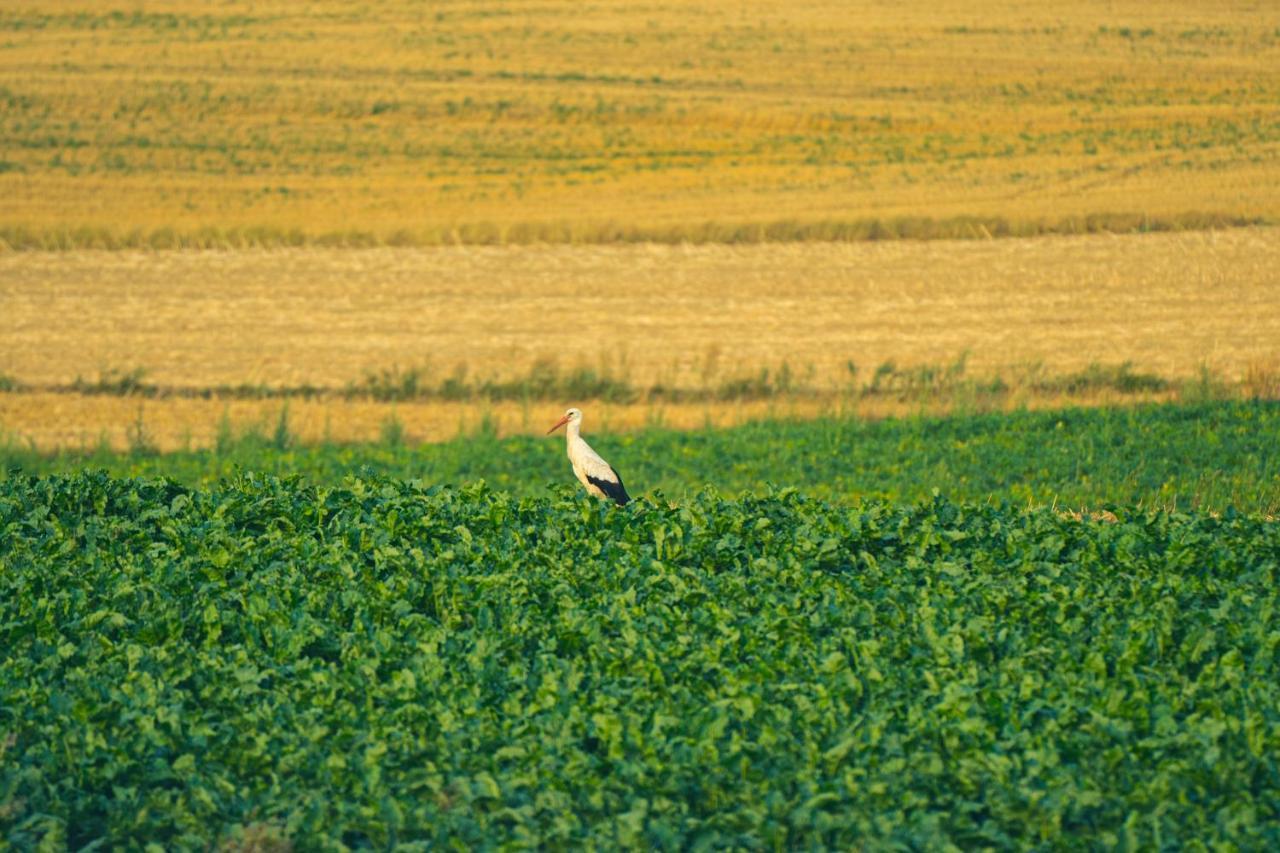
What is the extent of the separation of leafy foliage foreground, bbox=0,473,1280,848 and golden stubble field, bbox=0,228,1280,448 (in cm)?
1070

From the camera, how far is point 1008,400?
855 inches

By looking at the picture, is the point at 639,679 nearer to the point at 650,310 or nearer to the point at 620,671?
the point at 620,671

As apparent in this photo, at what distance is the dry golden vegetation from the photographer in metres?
34.4

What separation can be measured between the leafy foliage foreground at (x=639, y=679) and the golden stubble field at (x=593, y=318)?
10696 millimetres

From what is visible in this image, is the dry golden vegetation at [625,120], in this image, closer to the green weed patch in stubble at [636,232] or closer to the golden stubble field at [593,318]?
the green weed patch in stubble at [636,232]

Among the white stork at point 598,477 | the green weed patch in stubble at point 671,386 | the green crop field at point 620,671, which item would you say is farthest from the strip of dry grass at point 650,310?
the green crop field at point 620,671

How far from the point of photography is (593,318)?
28.3m

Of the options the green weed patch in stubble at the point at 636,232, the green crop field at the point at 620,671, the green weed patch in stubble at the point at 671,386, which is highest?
the green crop field at the point at 620,671

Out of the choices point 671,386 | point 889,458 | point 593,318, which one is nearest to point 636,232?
point 593,318

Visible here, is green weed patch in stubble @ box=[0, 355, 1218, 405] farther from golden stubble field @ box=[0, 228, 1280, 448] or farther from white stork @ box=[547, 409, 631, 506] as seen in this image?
white stork @ box=[547, 409, 631, 506]

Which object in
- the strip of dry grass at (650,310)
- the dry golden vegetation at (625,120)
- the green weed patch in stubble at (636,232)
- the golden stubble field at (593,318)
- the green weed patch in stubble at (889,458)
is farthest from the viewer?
the dry golden vegetation at (625,120)

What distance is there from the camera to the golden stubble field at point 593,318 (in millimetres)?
23255

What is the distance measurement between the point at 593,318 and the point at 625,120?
1567cm

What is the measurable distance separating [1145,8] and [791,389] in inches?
1355
